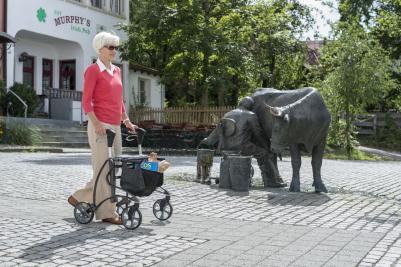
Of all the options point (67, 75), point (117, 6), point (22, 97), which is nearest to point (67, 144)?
point (22, 97)

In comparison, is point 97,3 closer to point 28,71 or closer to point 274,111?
point 28,71

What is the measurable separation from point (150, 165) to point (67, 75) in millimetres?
24686

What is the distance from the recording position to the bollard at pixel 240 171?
1034cm

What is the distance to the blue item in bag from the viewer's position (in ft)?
21.8

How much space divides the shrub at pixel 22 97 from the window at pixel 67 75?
5391 mm

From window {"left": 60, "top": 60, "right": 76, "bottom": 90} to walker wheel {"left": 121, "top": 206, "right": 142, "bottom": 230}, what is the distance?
24.4 metres

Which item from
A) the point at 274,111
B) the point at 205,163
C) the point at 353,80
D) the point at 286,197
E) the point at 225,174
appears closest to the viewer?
the point at 286,197

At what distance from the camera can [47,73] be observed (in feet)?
97.2

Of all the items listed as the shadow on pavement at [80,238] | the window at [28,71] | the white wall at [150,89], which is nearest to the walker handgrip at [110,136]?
the shadow on pavement at [80,238]

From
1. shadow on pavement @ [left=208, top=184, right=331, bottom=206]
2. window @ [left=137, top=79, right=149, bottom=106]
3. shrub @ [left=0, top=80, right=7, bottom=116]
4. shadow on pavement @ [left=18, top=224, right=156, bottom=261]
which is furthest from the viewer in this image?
window @ [left=137, top=79, right=149, bottom=106]

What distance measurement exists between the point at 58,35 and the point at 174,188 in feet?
62.5

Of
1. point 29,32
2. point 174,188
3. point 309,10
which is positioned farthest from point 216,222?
point 309,10

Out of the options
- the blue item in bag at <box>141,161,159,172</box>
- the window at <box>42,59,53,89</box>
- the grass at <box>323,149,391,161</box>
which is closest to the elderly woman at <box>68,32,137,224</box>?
the blue item in bag at <box>141,161,159,172</box>

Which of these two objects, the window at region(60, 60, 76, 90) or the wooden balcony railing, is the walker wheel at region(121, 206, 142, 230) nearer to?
the wooden balcony railing
